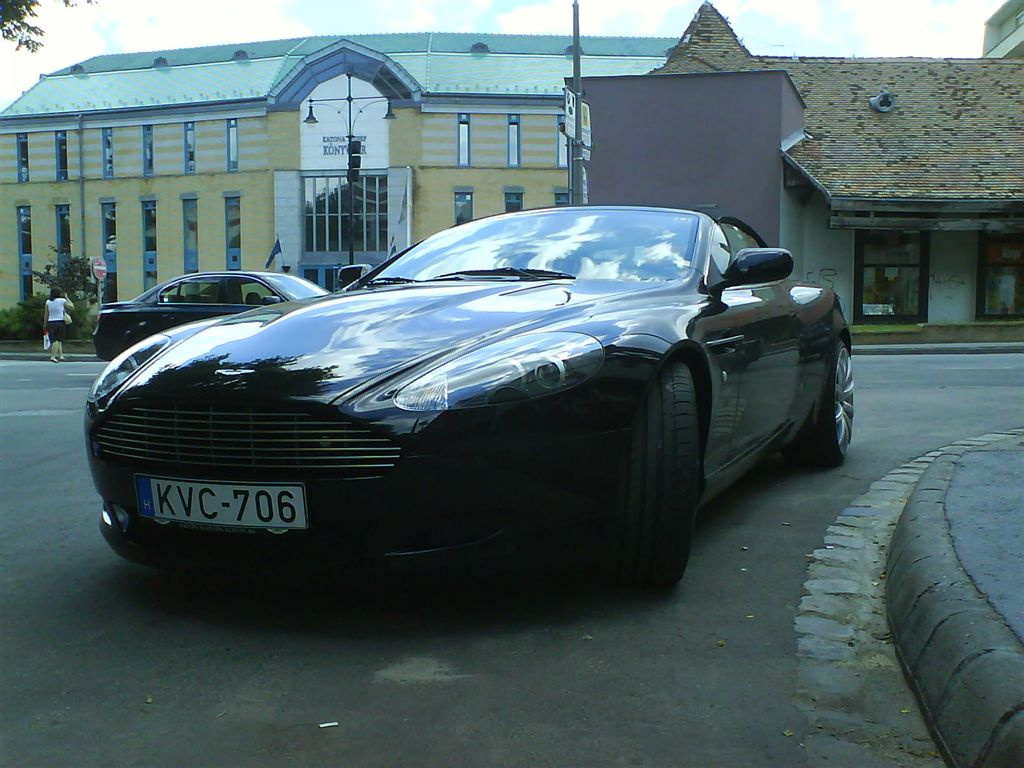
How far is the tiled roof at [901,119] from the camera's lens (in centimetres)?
2536

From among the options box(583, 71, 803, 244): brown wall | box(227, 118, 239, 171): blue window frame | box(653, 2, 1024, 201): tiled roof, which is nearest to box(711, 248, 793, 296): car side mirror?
box(653, 2, 1024, 201): tiled roof

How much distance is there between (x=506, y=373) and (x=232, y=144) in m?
49.2

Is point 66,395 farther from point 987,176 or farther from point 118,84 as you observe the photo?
point 118,84

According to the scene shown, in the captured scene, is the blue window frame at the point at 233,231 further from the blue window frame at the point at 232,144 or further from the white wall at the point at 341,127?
the white wall at the point at 341,127

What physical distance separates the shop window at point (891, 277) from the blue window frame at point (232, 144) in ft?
102

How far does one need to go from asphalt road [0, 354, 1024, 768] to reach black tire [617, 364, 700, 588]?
124 millimetres

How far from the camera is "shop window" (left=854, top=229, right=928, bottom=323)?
2684 centimetres

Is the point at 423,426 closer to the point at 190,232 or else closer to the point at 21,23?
the point at 21,23

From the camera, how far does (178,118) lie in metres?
50.4

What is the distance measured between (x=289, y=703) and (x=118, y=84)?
55.9 metres

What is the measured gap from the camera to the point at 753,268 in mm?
4223

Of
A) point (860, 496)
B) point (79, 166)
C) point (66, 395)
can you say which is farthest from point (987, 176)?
point (79, 166)

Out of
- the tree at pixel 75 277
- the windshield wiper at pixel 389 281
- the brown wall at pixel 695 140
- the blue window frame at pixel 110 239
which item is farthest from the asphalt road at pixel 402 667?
the blue window frame at pixel 110 239

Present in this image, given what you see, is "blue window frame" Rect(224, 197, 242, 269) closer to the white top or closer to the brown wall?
the white top
